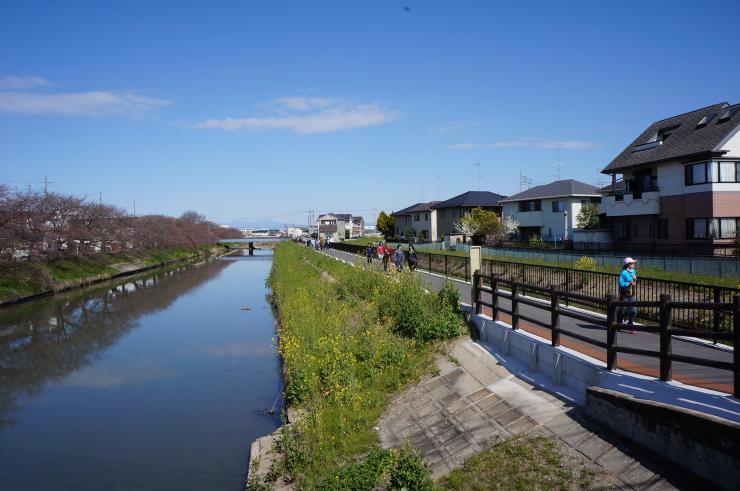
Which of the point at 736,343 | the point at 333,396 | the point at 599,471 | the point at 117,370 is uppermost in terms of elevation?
the point at 736,343

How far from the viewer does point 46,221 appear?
40094 millimetres

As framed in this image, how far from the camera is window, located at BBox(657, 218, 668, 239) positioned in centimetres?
2890

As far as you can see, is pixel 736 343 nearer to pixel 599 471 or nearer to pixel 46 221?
pixel 599 471

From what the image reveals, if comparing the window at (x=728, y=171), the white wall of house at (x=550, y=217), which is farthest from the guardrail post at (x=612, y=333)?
the white wall of house at (x=550, y=217)

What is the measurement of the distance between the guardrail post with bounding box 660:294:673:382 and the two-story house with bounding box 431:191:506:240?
1966 inches

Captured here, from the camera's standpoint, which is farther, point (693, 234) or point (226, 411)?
point (693, 234)

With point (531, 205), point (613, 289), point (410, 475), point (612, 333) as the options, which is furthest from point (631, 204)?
point (410, 475)

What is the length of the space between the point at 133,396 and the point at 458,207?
153 ft

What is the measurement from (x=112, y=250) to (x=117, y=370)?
128 feet

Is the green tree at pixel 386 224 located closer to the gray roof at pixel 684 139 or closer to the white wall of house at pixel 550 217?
the white wall of house at pixel 550 217

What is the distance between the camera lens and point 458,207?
190 feet

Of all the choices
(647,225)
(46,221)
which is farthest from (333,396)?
(46,221)

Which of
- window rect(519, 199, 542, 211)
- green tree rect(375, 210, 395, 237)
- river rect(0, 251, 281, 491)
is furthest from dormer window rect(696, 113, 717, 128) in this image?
green tree rect(375, 210, 395, 237)

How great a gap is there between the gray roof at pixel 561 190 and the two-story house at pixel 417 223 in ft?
51.7
